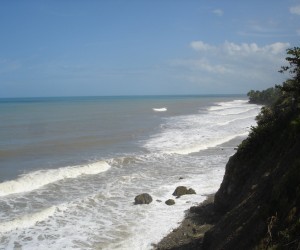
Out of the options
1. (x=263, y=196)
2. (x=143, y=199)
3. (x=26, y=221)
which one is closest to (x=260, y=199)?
(x=263, y=196)

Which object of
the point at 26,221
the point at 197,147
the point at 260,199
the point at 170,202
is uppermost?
the point at 260,199

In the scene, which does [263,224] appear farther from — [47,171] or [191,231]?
[47,171]

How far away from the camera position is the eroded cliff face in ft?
23.4

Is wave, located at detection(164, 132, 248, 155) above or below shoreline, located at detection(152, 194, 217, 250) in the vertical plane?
above

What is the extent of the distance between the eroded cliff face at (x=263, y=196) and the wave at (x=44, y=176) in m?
11.1

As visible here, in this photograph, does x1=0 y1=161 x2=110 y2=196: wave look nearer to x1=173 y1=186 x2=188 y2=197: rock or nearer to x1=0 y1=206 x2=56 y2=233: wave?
x1=0 y1=206 x2=56 y2=233: wave

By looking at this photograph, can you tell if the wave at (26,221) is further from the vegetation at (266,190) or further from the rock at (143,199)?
the vegetation at (266,190)

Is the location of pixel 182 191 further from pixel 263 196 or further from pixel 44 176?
pixel 263 196

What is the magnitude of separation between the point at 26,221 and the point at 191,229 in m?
6.61

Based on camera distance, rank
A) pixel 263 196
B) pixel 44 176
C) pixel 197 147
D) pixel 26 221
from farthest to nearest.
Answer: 1. pixel 197 147
2. pixel 44 176
3. pixel 26 221
4. pixel 263 196

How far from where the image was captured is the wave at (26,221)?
1473 cm

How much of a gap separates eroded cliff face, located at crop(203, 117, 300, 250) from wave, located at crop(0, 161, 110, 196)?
11.1m

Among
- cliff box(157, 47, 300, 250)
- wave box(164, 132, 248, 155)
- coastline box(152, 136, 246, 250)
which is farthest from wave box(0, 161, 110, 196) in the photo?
cliff box(157, 47, 300, 250)

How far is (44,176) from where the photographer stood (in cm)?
2238
